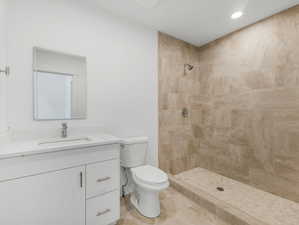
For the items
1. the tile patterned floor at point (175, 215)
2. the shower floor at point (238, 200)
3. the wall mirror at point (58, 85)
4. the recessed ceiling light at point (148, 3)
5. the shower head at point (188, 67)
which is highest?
the recessed ceiling light at point (148, 3)

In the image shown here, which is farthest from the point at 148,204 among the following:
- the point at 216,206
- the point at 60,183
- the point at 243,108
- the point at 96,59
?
the point at 243,108

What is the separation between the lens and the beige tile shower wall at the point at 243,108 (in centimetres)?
176

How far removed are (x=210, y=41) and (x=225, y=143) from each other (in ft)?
5.94

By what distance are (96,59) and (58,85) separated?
20.5 inches

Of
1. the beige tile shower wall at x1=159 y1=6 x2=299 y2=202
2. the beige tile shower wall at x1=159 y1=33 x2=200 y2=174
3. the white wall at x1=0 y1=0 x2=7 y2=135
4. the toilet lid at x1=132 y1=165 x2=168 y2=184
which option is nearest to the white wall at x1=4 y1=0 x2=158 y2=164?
the white wall at x1=0 y1=0 x2=7 y2=135

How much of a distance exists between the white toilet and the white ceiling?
5.33 ft

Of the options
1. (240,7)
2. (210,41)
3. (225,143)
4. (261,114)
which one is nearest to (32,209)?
(225,143)

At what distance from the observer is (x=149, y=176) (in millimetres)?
1572

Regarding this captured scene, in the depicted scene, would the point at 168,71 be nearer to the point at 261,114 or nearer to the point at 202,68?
the point at 202,68

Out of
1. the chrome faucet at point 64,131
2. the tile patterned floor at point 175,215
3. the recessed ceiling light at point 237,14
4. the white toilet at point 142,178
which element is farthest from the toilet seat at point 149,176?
the recessed ceiling light at point 237,14

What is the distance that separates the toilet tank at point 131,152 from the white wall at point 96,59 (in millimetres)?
205

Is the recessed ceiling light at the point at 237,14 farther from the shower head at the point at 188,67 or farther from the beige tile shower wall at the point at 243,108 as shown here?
the shower head at the point at 188,67

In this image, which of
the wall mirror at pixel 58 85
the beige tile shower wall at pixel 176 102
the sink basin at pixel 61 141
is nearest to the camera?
the sink basin at pixel 61 141

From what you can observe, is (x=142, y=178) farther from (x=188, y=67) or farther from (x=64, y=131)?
(x=188, y=67)
